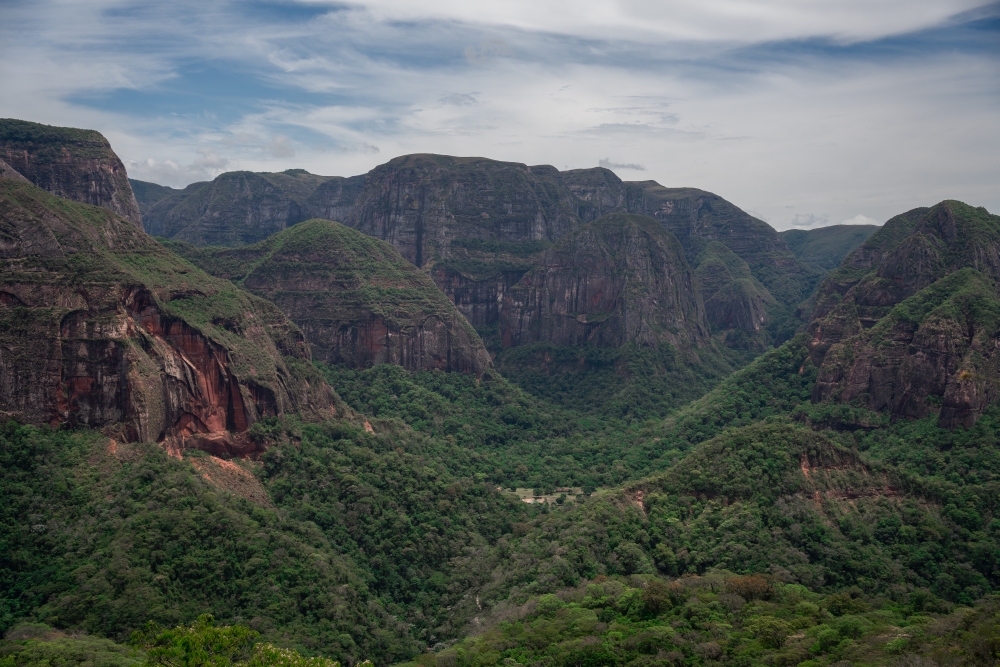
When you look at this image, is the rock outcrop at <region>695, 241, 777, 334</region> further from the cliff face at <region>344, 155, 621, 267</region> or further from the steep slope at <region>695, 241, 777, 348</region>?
the cliff face at <region>344, 155, 621, 267</region>

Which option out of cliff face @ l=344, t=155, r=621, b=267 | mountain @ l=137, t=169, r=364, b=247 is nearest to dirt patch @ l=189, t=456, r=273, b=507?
cliff face @ l=344, t=155, r=621, b=267

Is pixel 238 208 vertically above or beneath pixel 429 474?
above

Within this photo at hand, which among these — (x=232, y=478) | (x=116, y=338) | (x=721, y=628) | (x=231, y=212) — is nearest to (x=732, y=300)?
(x=231, y=212)

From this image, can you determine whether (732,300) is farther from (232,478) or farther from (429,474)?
(232,478)

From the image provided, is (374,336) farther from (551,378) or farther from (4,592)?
(4,592)

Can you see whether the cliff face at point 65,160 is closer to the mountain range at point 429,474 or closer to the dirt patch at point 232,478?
the mountain range at point 429,474

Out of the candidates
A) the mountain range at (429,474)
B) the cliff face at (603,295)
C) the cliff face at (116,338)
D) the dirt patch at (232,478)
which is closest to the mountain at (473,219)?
the cliff face at (603,295)

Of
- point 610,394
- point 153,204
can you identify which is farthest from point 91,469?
point 153,204

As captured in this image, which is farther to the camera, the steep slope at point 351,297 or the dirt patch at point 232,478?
the steep slope at point 351,297
